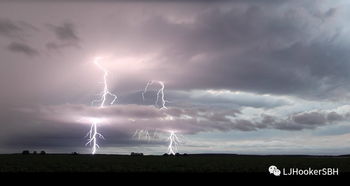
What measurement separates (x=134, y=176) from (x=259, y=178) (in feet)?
25.3

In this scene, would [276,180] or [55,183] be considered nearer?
[55,183]

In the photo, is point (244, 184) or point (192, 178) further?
point (192, 178)

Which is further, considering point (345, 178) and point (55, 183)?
point (345, 178)

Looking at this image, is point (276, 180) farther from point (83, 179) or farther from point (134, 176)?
point (83, 179)

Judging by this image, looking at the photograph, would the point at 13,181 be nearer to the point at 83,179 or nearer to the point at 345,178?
the point at 83,179

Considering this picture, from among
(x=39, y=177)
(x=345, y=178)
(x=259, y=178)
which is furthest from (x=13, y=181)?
(x=345, y=178)

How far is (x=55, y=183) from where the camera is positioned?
77.6 feet

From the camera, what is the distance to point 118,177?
2608 centimetres

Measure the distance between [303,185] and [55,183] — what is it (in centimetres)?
1436

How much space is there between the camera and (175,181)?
25.2 meters

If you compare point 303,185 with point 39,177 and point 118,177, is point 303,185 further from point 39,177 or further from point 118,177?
point 39,177

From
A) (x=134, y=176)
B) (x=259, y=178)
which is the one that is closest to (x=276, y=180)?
(x=259, y=178)

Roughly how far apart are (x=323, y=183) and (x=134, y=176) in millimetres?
11322

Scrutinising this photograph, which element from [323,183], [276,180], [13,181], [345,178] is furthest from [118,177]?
[345,178]
